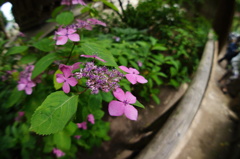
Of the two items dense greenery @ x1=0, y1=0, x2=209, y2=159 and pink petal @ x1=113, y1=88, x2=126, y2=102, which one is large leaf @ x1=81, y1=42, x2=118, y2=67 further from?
pink petal @ x1=113, y1=88, x2=126, y2=102

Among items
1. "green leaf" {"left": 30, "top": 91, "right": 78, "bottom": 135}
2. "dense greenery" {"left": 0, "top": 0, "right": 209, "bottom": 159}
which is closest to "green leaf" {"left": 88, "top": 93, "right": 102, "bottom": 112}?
"dense greenery" {"left": 0, "top": 0, "right": 209, "bottom": 159}

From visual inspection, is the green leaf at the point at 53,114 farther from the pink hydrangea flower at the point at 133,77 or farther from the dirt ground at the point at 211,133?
the dirt ground at the point at 211,133

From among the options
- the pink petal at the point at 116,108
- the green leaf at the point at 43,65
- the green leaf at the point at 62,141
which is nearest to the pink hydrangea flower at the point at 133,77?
the pink petal at the point at 116,108

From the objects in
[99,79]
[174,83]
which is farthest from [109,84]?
[174,83]

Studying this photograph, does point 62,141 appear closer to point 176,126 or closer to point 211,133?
point 176,126

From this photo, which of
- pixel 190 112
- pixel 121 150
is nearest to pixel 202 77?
pixel 190 112

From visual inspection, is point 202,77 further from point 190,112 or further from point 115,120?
point 115,120
